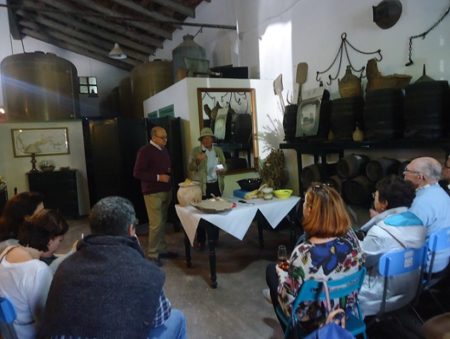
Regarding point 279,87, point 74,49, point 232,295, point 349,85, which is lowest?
point 232,295

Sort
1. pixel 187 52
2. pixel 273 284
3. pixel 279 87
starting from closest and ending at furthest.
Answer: pixel 273 284 < pixel 279 87 < pixel 187 52

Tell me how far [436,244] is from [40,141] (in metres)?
6.57

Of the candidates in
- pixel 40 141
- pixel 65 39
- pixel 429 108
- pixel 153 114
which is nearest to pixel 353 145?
pixel 429 108

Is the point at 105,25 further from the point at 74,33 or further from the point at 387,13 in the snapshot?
the point at 387,13

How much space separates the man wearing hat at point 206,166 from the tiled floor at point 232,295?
0.52 meters

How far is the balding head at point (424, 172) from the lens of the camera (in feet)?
6.89

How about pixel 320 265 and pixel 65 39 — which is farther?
pixel 65 39

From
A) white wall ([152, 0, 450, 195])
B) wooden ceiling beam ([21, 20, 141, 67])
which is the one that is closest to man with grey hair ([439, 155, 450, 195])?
white wall ([152, 0, 450, 195])

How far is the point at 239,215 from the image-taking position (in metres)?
2.84

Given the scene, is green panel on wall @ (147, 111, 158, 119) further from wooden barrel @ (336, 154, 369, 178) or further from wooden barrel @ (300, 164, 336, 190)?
wooden barrel @ (336, 154, 369, 178)

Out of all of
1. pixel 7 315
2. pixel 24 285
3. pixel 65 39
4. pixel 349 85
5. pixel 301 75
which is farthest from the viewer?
pixel 65 39

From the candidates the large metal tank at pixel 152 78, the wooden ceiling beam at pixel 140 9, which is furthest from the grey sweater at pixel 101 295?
the wooden ceiling beam at pixel 140 9

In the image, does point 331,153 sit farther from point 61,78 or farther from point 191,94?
point 61,78

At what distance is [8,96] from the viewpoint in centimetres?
662
